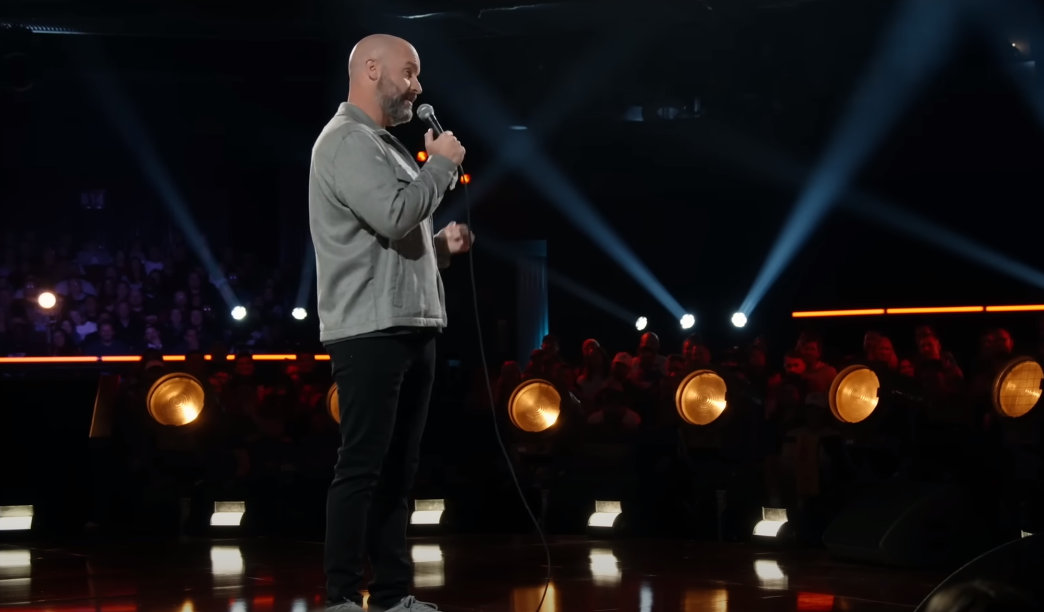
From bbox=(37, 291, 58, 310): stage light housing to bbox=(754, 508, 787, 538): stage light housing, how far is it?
6.26m

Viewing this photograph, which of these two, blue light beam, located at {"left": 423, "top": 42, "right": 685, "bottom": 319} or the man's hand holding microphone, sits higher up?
blue light beam, located at {"left": 423, "top": 42, "right": 685, "bottom": 319}

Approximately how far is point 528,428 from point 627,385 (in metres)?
0.88

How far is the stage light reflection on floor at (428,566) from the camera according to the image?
3.76m

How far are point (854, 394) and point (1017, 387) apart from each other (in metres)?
0.95

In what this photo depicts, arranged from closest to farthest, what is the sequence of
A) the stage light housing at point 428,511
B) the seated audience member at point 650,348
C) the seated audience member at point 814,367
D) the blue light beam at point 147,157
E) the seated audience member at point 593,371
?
the stage light housing at point 428,511 → the seated audience member at point 814,367 → the seated audience member at point 593,371 → the seated audience member at point 650,348 → the blue light beam at point 147,157

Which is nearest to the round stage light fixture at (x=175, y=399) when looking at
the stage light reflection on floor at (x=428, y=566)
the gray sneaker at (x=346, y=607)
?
the stage light reflection on floor at (x=428, y=566)

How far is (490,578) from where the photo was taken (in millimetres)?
3857

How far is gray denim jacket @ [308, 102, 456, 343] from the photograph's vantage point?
8.46 feet

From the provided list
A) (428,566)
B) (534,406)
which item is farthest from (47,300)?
(428,566)

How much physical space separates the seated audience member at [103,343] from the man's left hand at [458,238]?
6730 mm

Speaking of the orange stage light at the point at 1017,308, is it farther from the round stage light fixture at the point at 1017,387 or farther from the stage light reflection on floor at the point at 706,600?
the stage light reflection on floor at the point at 706,600

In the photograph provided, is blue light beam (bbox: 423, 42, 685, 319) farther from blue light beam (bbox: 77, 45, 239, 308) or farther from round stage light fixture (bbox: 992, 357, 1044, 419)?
round stage light fixture (bbox: 992, 357, 1044, 419)

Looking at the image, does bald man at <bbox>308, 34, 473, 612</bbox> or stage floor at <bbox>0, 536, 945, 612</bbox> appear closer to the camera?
bald man at <bbox>308, 34, 473, 612</bbox>

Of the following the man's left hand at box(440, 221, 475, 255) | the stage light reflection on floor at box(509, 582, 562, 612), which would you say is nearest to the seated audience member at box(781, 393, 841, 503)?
the stage light reflection on floor at box(509, 582, 562, 612)
